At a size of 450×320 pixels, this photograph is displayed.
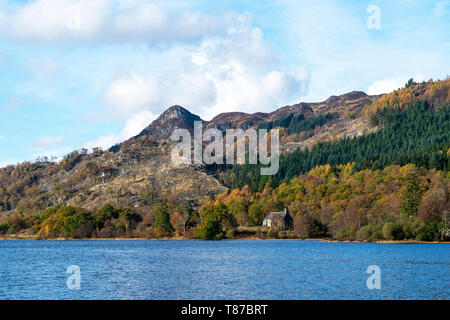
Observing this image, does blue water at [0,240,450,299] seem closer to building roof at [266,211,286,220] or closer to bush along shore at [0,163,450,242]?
bush along shore at [0,163,450,242]

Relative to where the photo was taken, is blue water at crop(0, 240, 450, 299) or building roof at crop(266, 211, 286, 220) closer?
blue water at crop(0, 240, 450, 299)

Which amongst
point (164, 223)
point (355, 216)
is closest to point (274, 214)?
point (164, 223)

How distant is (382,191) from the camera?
173 m

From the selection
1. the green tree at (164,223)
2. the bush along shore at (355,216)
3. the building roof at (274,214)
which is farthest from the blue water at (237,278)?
the green tree at (164,223)

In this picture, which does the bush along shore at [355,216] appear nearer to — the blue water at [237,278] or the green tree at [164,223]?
the green tree at [164,223]

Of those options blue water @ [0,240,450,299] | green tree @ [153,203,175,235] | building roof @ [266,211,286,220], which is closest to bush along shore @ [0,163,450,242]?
green tree @ [153,203,175,235]

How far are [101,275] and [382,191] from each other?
123190 mm

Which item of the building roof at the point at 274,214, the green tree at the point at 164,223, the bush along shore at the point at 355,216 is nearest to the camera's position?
the bush along shore at the point at 355,216

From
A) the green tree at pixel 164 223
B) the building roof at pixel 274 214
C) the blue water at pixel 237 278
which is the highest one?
the building roof at pixel 274 214

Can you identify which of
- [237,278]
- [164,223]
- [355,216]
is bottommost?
[237,278]

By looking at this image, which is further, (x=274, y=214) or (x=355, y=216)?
(x=274, y=214)

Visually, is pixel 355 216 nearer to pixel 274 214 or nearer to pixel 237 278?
pixel 274 214
